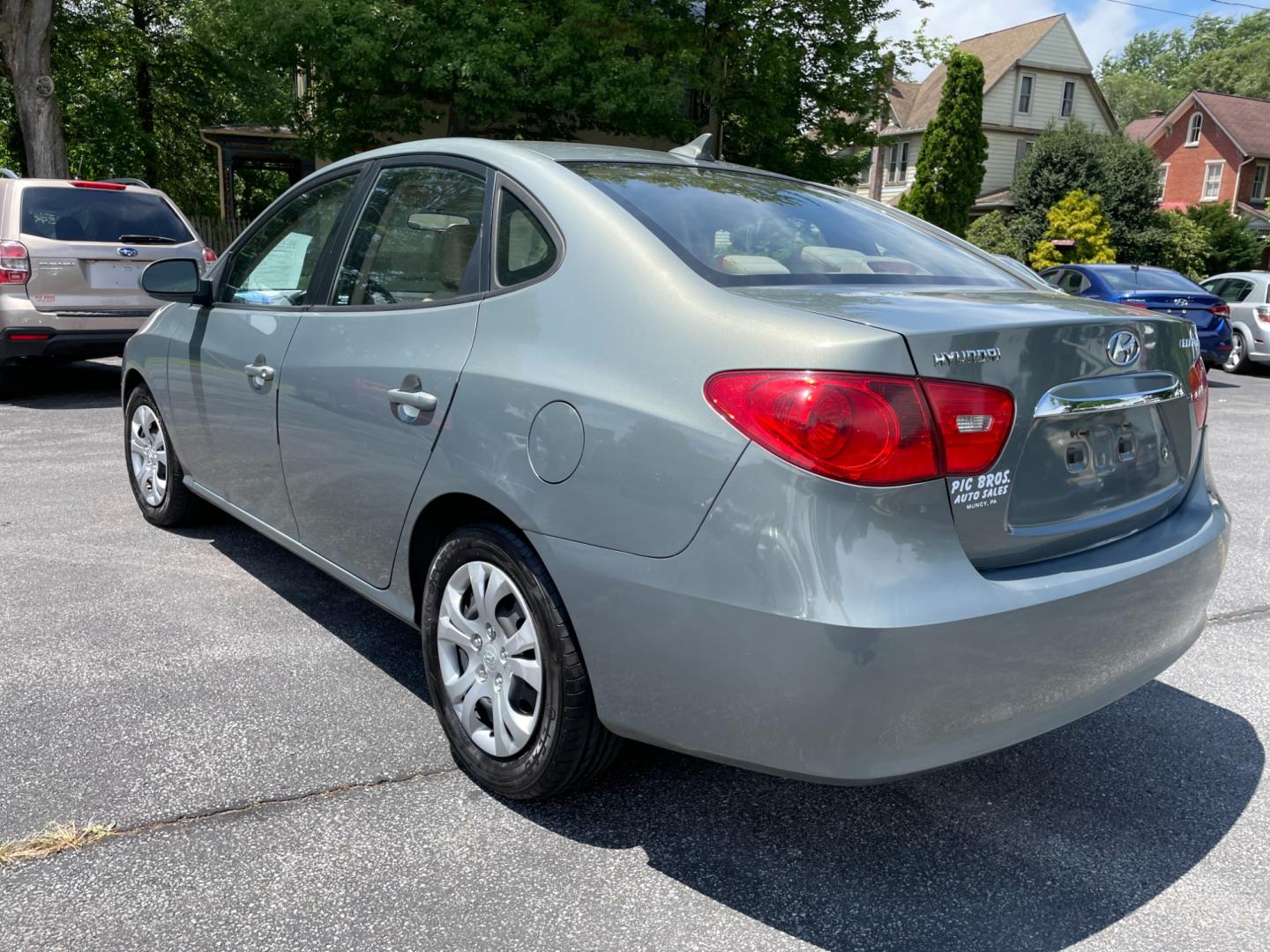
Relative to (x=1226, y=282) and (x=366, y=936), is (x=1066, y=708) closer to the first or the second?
(x=366, y=936)

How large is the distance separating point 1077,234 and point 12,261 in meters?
29.0

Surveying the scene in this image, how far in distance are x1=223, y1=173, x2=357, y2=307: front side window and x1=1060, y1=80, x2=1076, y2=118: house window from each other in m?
48.8

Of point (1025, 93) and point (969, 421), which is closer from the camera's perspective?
point (969, 421)

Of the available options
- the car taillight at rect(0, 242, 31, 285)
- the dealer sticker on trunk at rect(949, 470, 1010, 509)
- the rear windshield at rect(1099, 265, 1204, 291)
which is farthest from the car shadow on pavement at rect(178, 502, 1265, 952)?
the rear windshield at rect(1099, 265, 1204, 291)

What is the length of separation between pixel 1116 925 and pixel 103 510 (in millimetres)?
4932

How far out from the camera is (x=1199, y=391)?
2.73 m

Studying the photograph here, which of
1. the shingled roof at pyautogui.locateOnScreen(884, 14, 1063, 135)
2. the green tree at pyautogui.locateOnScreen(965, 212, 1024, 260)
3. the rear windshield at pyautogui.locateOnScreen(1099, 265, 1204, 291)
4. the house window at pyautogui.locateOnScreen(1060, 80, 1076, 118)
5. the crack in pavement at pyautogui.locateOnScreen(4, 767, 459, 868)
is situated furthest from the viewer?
the house window at pyautogui.locateOnScreen(1060, 80, 1076, 118)

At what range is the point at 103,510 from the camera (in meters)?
5.37

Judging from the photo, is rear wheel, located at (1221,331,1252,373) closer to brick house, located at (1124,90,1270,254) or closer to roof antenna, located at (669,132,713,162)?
roof antenna, located at (669,132,713,162)

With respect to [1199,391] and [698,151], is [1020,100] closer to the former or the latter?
[698,151]

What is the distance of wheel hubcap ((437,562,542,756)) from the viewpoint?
2.54 meters

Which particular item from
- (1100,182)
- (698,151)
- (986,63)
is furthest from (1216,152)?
(698,151)

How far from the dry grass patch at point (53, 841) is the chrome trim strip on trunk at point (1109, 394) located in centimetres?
234

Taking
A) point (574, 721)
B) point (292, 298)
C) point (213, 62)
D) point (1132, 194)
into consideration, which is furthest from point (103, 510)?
point (1132, 194)
